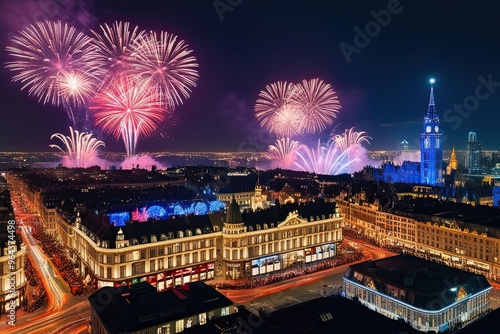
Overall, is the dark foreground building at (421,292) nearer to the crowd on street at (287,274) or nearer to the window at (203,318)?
the crowd on street at (287,274)

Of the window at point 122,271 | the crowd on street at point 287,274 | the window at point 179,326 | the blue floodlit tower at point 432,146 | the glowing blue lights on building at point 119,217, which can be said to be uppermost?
the blue floodlit tower at point 432,146

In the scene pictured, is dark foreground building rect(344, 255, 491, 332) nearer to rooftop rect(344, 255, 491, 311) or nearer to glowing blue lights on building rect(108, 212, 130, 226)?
rooftop rect(344, 255, 491, 311)

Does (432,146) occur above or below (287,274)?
above

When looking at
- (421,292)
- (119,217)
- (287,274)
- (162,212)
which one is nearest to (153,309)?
(421,292)

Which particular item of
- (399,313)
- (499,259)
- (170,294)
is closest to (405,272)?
(399,313)

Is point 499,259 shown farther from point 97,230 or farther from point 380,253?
point 97,230

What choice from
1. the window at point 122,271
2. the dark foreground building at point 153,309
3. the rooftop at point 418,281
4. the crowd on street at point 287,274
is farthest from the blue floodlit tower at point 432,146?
the dark foreground building at point 153,309

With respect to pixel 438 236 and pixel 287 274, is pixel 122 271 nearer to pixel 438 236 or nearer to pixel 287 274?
pixel 287 274
